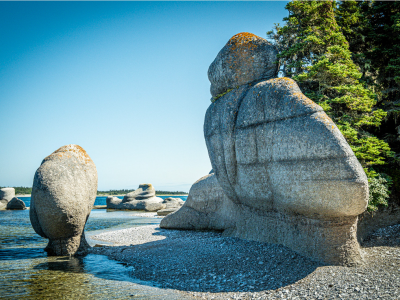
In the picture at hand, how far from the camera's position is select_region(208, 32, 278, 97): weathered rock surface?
38.6 feet

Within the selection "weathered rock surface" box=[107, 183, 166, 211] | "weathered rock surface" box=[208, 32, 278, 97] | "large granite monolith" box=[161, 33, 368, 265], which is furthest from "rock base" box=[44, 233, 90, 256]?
"weathered rock surface" box=[107, 183, 166, 211]

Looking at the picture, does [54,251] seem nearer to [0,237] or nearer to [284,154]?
[0,237]

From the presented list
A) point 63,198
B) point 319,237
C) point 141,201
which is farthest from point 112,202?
point 319,237

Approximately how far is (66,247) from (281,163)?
956 cm

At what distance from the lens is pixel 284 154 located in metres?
9.30

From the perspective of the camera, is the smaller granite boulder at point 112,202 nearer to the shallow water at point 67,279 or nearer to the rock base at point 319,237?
the shallow water at point 67,279

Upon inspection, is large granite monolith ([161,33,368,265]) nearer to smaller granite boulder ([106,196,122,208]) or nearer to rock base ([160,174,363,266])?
rock base ([160,174,363,266])

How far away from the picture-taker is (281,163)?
373 inches

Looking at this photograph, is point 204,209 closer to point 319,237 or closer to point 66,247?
point 66,247

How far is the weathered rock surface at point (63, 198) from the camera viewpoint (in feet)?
38.2

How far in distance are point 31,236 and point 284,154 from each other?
17399 millimetres

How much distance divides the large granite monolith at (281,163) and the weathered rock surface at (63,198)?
576 centimetres

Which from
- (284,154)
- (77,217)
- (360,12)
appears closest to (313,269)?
(284,154)

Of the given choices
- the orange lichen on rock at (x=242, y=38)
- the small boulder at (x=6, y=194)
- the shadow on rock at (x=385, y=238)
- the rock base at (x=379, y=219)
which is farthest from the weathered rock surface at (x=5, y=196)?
the shadow on rock at (x=385, y=238)
